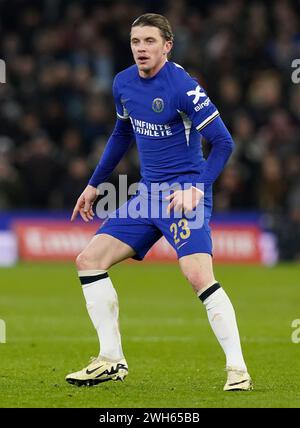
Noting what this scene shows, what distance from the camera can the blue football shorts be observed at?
26.2 feet

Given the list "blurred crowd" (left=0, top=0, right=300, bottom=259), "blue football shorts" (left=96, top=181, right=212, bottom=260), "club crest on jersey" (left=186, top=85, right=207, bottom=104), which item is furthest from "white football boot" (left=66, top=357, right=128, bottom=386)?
"blurred crowd" (left=0, top=0, right=300, bottom=259)

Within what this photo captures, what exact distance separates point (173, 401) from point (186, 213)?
1328mm

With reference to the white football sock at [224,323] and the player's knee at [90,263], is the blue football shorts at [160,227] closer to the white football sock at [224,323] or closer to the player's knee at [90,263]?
the player's knee at [90,263]

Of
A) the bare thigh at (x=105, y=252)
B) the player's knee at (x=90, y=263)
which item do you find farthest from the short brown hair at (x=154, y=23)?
the player's knee at (x=90, y=263)

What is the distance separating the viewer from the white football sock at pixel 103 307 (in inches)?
326

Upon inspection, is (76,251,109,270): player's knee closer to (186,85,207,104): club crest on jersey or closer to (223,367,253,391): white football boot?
(223,367,253,391): white football boot

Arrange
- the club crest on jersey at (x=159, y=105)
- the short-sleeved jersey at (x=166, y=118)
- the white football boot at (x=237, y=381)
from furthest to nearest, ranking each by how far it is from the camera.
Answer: the club crest on jersey at (x=159, y=105) < the short-sleeved jersey at (x=166, y=118) < the white football boot at (x=237, y=381)

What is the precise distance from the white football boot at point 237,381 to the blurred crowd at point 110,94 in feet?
42.5

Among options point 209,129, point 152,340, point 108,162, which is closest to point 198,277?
point 209,129

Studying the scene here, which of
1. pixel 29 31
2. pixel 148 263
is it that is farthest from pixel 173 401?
pixel 29 31

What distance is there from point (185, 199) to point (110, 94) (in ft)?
50.7

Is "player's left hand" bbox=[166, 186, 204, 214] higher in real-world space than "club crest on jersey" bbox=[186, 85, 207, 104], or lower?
lower

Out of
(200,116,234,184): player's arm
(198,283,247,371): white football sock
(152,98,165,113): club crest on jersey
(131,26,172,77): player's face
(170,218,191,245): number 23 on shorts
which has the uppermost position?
(131,26,172,77): player's face

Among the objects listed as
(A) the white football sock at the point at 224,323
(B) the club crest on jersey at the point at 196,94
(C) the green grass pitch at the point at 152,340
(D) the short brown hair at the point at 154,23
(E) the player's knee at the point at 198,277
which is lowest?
(C) the green grass pitch at the point at 152,340
